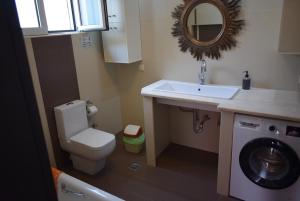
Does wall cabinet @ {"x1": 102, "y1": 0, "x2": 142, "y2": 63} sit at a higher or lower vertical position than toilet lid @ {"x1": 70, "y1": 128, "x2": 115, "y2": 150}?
higher

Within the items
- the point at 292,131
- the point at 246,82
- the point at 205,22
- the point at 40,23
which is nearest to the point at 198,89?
the point at 246,82

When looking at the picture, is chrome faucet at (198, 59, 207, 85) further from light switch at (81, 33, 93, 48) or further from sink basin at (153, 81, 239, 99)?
light switch at (81, 33, 93, 48)

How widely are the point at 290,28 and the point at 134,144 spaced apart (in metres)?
2.01

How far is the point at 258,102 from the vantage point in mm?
1886

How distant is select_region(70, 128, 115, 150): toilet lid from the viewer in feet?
7.23

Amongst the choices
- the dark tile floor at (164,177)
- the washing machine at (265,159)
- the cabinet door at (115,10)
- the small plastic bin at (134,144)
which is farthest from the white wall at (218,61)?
the dark tile floor at (164,177)

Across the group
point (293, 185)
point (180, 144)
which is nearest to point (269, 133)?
point (293, 185)

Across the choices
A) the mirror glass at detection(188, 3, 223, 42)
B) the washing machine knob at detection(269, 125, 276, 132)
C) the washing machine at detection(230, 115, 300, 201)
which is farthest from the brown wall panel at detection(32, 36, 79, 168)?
the washing machine knob at detection(269, 125, 276, 132)

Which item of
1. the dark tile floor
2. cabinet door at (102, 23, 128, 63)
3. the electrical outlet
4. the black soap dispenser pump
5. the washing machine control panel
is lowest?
the dark tile floor

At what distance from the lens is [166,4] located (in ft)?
8.14

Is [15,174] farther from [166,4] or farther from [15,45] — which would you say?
[166,4]

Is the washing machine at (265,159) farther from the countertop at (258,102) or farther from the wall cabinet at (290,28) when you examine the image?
the wall cabinet at (290,28)

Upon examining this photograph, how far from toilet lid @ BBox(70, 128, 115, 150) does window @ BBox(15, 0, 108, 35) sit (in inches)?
44.6

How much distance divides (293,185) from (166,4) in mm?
2110
